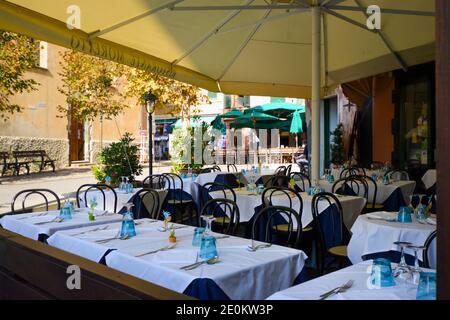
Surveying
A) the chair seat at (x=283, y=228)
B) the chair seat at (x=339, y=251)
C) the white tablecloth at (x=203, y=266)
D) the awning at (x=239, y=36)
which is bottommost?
the chair seat at (x=339, y=251)

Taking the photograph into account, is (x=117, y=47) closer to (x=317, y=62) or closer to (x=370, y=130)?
(x=317, y=62)

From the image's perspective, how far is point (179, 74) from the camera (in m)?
6.93

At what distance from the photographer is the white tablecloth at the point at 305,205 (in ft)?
17.8

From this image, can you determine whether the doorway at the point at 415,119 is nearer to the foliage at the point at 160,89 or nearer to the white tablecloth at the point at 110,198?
the white tablecloth at the point at 110,198

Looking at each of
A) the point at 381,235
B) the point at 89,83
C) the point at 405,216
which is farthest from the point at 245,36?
the point at 89,83

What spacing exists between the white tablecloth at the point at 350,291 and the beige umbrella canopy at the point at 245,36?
3380mm

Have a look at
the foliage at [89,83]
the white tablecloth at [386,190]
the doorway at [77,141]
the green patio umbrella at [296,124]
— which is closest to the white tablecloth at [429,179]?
the white tablecloth at [386,190]

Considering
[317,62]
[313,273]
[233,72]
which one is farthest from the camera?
[233,72]

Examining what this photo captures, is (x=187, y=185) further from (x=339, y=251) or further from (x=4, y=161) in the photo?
(x=4, y=161)

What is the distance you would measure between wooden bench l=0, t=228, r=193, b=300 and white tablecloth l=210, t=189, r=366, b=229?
11.7 feet

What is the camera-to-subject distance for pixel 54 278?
2.07 m

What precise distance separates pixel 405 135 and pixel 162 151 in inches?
819

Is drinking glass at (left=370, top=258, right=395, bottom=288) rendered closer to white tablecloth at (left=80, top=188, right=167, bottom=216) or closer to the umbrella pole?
the umbrella pole
